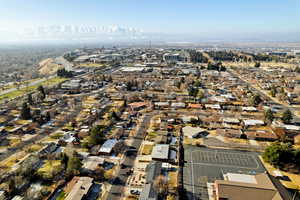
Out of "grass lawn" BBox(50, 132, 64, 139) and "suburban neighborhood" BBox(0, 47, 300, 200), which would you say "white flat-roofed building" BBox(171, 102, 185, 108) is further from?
"grass lawn" BBox(50, 132, 64, 139)

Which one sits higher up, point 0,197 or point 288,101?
point 288,101

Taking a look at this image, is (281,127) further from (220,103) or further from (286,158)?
(220,103)

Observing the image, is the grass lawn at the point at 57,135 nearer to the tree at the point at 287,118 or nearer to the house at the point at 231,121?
the house at the point at 231,121

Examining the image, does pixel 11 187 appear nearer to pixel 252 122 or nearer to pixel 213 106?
pixel 252 122

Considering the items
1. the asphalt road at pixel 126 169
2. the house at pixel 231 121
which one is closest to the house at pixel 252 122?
the house at pixel 231 121

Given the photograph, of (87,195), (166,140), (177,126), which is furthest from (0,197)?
(177,126)

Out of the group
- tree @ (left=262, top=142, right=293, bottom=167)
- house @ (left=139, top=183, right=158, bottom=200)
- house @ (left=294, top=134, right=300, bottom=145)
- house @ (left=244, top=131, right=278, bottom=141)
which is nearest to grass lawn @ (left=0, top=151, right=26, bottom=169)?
house @ (left=139, top=183, right=158, bottom=200)
